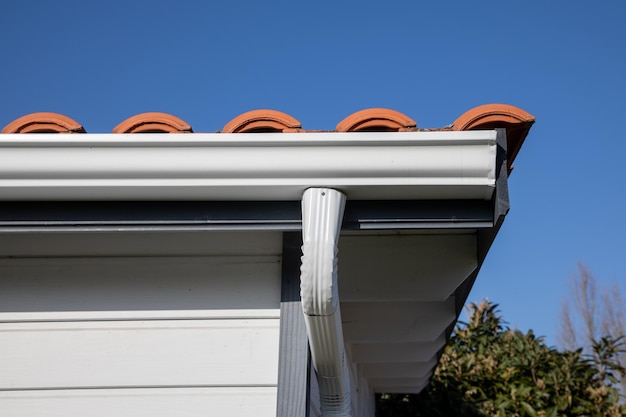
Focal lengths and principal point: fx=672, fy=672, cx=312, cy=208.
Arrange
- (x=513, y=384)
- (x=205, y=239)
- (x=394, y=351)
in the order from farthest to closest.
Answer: (x=513, y=384) < (x=394, y=351) < (x=205, y=239)

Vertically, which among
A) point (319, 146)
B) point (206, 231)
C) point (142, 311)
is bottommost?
point (142, 311)

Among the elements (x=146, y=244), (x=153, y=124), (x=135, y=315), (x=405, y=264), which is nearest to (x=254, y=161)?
(x=153, y=124)

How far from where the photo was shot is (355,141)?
180 centimetres

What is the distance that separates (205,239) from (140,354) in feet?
1.27

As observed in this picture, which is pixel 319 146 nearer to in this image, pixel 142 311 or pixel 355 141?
pixel 355 141

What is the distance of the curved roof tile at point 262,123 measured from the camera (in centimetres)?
185

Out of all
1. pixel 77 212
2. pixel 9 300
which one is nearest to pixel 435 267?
pixel 77 212

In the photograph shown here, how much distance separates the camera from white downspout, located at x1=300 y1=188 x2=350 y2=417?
1704 mm

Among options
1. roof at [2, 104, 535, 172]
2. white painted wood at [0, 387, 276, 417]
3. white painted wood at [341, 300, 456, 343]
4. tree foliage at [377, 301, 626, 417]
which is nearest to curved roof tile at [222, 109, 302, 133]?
roof at [2, 104, 535, 172]

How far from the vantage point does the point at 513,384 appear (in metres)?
5.70

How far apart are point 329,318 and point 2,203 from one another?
1.02 m

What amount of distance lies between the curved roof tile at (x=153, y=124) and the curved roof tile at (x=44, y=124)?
12 centimetres

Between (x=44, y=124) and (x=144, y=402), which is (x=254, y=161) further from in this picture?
(x=144, y=402)

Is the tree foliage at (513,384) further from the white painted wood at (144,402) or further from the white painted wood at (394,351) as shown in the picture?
the white painted wood at (144,402)
